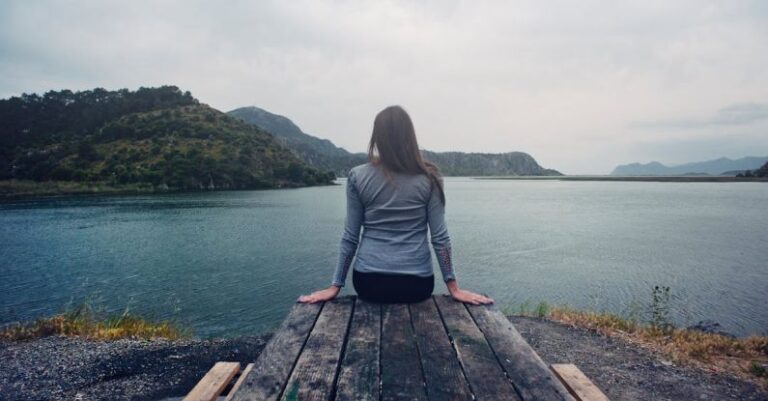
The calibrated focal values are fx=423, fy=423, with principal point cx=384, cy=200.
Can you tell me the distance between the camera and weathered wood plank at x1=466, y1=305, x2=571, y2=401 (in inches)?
90.0

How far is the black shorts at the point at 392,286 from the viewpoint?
3.80 meters

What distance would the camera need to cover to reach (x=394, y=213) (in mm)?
3875

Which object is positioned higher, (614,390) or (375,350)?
(375,350)

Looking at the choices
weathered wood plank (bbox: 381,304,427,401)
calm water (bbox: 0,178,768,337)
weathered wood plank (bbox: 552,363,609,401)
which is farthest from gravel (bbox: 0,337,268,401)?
weathered wood plank (bbox: 552,363,609,401)

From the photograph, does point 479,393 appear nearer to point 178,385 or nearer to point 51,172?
point 178,385

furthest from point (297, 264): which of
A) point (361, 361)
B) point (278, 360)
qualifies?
point (361, 361)

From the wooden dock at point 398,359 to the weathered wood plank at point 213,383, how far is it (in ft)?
5.32

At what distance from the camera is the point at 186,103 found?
436 feet

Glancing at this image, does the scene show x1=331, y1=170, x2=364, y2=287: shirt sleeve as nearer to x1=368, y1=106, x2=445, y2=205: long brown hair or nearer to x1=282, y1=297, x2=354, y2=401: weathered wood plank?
x1=368, y1=106, x2=445, y2=205: long brown hair

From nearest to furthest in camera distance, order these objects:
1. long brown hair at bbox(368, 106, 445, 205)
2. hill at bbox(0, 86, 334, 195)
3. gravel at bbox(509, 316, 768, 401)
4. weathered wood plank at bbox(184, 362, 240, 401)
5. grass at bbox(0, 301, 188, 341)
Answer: long brown hair at bbox(368, 106, 445, 205), weathered wood plank at bbox(184, 362, 240, 401), gravel at bbox(509, 316, 768, 401), grass at bbox(0, 301, 188, 341), hill at bbox(0, 86, 334, 195)

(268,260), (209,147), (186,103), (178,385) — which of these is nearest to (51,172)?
(209,147)

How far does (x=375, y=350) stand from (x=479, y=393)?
78 centimetres

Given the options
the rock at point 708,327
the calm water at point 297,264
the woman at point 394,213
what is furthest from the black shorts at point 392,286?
the rock at point 708,327

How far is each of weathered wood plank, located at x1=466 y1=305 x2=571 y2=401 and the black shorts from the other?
0.53 meters
